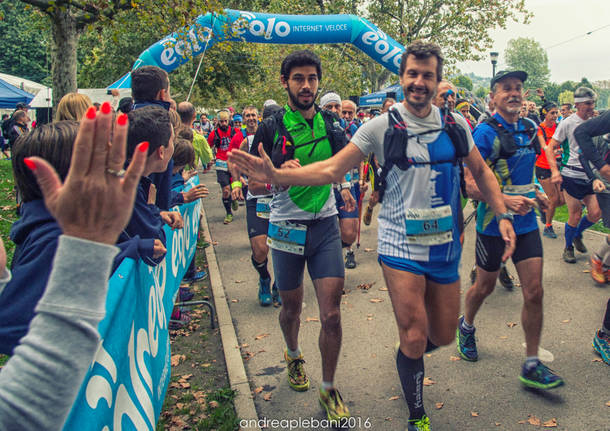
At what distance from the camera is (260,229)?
6062 millimetres

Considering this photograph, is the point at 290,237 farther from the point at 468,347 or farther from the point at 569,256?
the point at 569,256

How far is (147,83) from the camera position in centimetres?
444

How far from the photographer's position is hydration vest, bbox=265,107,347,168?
3736 mm

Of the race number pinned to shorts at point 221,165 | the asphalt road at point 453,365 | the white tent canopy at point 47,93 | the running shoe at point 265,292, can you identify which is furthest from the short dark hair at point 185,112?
the race number pinned to shorts at point 221,165

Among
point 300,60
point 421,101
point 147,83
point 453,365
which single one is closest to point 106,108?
point 421,101

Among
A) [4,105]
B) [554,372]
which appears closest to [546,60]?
[4,105]

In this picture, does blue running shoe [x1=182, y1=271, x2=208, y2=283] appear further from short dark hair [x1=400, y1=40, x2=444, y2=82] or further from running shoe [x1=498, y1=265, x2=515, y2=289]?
short dark hair [x1=400, y1=40, x2=444, y2=82]

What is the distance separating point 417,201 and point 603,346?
8.33 ft

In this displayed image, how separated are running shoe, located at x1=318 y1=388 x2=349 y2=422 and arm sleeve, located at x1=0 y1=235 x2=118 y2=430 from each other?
2.81 m

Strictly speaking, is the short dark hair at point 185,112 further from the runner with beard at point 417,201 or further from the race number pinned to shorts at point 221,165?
the runner with beard at point 417,201

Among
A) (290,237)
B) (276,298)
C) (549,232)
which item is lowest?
(276,298)

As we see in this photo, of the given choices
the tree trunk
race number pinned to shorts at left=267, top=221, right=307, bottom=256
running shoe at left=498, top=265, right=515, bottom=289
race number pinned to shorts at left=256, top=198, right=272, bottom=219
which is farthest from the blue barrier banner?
the tree trunk

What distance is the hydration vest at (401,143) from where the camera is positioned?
306 centimetres

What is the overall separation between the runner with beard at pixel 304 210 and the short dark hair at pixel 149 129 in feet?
2.34
